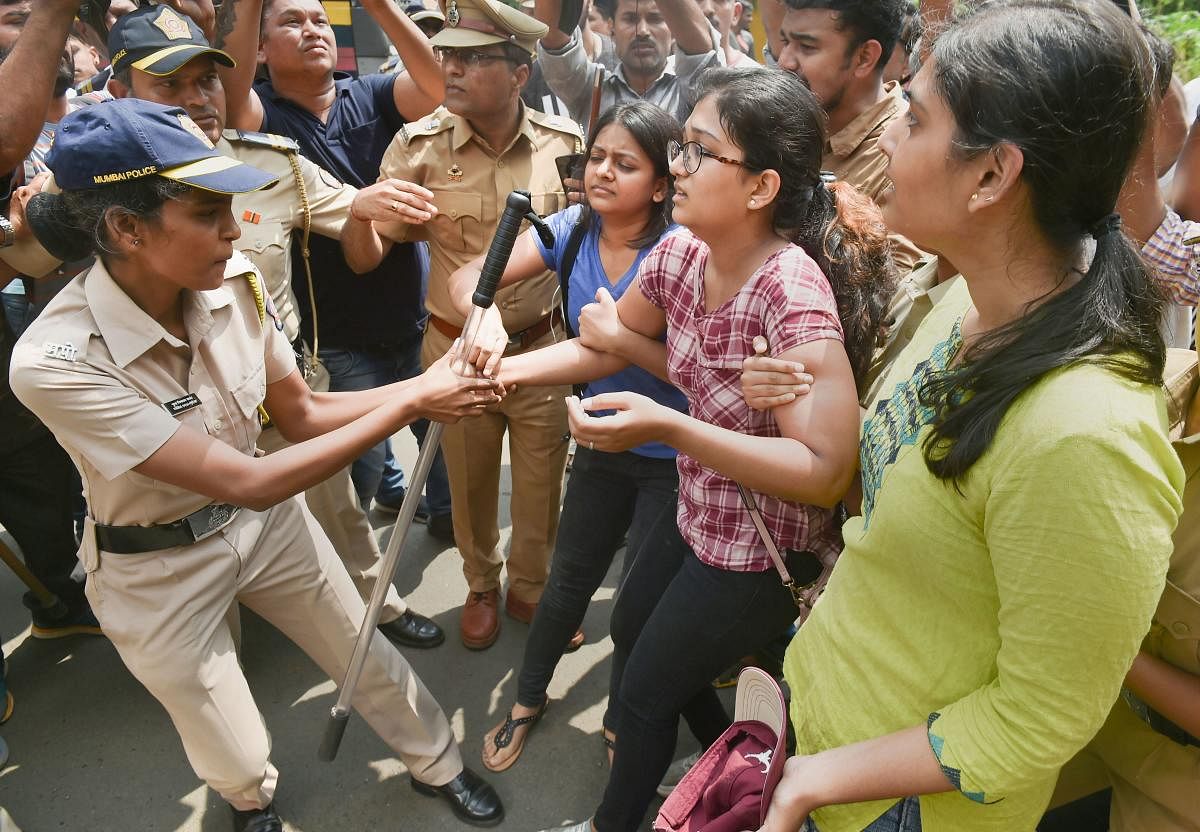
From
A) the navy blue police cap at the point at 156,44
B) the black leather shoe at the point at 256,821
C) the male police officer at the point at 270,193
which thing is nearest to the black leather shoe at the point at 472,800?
the black leather shoe at the point at 256,821

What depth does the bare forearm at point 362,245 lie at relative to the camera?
10.2 feet

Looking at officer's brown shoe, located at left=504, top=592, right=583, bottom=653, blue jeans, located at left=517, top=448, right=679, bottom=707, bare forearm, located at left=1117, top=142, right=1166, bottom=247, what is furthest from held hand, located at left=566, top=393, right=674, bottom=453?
officer's brown shoe, located at left=504, top=592, right=583, bottom=653

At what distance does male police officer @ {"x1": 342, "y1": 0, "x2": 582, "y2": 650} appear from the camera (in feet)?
10.3

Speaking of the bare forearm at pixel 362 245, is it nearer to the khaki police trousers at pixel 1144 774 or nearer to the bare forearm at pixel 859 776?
the bare forearm at pixel 859 776

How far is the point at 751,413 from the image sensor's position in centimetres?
192

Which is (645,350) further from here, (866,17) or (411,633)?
(411,633)

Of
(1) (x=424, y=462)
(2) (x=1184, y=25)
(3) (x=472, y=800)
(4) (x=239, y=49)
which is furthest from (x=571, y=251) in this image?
(2) (x=1184, y=25)

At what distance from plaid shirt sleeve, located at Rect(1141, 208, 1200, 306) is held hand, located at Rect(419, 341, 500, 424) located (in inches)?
72.4

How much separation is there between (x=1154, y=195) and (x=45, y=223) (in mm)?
2831

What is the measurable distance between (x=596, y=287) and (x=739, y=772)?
1.54 meters

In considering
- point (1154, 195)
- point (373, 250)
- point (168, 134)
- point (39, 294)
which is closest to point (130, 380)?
point (168, 134)

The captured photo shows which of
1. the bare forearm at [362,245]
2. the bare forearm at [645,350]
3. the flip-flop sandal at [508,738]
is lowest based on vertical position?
the flip-flop sandal at [508,738]

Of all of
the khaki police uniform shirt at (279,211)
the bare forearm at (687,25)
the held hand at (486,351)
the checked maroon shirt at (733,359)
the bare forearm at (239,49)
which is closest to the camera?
the checked maroon shirt at (733,359)

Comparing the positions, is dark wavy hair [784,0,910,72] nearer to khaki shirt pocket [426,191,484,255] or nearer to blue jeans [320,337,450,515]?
khaki shirt pocket [426,191,484,255]
